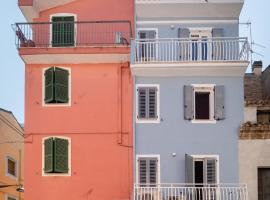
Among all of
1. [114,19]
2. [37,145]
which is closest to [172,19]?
[114,19]

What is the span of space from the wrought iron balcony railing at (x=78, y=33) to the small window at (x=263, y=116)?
6.94 meters

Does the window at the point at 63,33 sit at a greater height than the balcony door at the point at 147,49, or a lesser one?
greater

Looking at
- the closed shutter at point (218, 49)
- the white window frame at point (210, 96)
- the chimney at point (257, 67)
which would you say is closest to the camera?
the white window frame at point (210, 96)

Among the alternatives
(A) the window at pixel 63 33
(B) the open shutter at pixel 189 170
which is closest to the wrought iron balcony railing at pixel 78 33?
(A) the window at pixel 63 33

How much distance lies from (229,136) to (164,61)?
14.4 feet

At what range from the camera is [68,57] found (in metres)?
36.1

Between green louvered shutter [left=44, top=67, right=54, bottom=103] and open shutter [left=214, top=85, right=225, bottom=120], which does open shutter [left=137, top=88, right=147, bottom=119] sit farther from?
green louvered shutter [left=44, top=67, right=54, bottom=103]

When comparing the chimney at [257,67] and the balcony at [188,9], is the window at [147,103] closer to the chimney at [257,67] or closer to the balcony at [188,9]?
the balcony at [188,9]

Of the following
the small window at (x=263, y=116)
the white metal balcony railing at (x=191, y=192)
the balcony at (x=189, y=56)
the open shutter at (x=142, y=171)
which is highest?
the balcony at (x=189, y=56)

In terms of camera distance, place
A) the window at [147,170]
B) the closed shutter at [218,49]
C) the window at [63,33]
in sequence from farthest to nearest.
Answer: the window at [63,33] → the closed shutter at [218,49] → the window at [147,170]

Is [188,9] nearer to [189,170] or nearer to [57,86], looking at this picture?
[57,86]

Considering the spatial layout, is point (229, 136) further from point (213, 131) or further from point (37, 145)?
point (37, 145)

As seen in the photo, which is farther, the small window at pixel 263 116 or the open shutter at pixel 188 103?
the small window at pixel 263 116

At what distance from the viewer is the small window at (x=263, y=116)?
117ft
